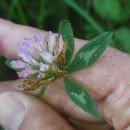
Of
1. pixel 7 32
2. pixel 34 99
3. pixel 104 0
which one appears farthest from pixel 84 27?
pixel 34 99

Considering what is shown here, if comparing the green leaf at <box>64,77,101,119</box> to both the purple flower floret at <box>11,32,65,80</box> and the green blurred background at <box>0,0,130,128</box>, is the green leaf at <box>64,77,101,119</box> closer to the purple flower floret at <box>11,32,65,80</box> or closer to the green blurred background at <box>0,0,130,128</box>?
the purple flower floret at <box>11,32,65,80</box>

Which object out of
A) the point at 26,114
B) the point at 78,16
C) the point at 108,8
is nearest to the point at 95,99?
the point at 26,114

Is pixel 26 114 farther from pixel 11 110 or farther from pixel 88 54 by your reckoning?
pixel 88 54

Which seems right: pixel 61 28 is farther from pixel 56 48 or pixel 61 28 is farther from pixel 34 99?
pixel 34 99

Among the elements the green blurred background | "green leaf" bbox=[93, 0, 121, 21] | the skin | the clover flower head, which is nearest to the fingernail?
the skin

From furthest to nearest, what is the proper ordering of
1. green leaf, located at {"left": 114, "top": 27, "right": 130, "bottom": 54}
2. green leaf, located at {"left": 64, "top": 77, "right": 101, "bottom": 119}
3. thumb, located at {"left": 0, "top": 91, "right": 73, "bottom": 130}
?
green leaf, located at {"left": 114, "top": 27, "right": 130, "bottom": 54}, thumb, located at {"left": 0, "top": 91, "right": 73, "bottom": 130}, green leaf, located at {"left": 64, "top": 77, "right": 101, "bottom": 119}

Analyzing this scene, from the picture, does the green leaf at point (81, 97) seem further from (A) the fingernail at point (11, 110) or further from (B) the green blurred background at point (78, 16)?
(B) the green blurred background at point (78, 16)
